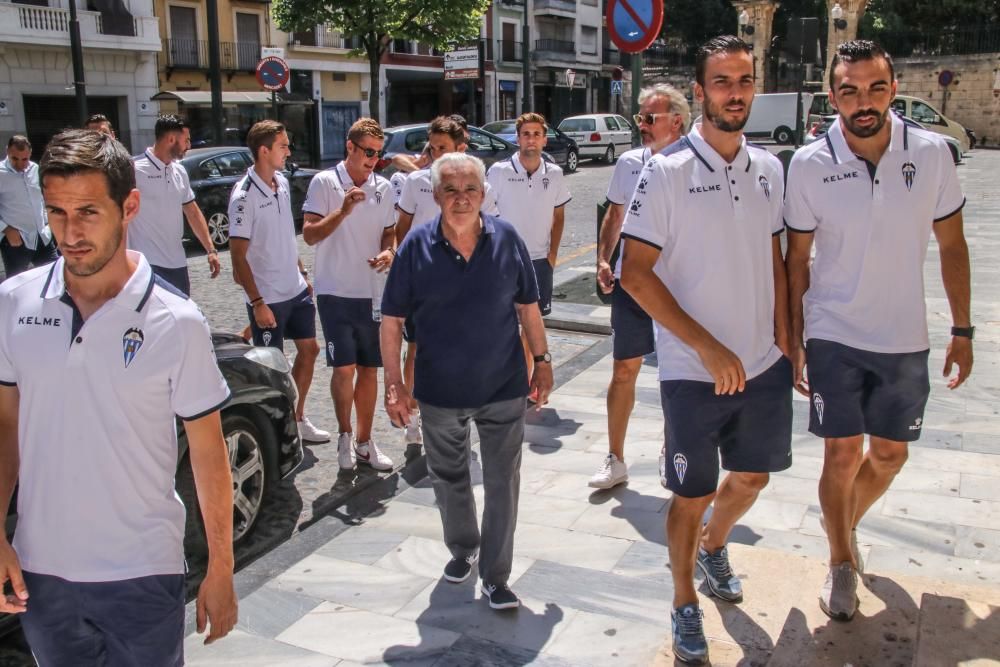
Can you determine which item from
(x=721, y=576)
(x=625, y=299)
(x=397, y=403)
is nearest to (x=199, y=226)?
(x=625, y=299)

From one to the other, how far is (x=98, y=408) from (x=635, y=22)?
5984 millimetres

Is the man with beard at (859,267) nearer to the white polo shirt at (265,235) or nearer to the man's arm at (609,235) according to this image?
the man's arm at (609,235)

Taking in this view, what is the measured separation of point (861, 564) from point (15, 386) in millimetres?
3097

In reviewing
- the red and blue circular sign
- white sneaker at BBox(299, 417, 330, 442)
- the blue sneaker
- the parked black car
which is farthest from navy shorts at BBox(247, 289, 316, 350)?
the parked black car

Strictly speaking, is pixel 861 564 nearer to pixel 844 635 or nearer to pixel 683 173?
pixel 844 635

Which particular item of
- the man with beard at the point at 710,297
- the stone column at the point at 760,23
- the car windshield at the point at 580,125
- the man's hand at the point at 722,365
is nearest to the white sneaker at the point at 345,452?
the man with beard at the point at 710,297

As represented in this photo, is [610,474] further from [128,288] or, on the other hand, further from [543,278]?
[128,288]

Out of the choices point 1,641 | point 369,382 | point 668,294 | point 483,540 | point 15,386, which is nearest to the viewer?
point 15,386

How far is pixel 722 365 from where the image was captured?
3.05 m

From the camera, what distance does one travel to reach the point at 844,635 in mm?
3359

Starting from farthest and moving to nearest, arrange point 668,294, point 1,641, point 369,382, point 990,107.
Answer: point 990,107 → point 369,382 → point 1,641 → point 668,294

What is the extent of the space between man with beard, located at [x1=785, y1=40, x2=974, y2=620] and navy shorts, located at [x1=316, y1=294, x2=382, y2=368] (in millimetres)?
2607

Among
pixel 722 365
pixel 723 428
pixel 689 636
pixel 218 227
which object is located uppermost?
pixel 722 365

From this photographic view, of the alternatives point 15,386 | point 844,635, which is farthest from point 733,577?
point 15,386
